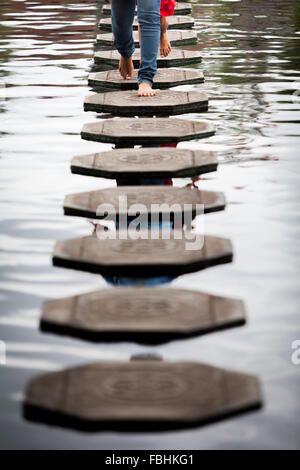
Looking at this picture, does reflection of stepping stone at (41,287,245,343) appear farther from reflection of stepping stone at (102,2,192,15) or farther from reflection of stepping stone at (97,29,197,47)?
reflection of stepping stone at (102,2,192,15)

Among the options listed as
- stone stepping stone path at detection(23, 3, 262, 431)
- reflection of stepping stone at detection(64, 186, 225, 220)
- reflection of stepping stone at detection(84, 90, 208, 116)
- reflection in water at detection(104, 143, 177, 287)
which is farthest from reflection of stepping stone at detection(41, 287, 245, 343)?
reflection of stepping stone at detection(84, 90, 208, 116)

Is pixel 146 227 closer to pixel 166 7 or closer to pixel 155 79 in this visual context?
pixel 155 79

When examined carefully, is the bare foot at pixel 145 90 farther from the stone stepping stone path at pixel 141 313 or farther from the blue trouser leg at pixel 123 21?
the stone stepping stone path at pixel 141 313

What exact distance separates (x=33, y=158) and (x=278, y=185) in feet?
4.51

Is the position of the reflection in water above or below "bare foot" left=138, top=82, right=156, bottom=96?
above

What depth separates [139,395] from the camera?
8.32 ft

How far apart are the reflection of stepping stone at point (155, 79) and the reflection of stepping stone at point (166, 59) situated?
585mm

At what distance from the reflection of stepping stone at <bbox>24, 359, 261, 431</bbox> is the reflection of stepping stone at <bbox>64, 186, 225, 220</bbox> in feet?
4.42

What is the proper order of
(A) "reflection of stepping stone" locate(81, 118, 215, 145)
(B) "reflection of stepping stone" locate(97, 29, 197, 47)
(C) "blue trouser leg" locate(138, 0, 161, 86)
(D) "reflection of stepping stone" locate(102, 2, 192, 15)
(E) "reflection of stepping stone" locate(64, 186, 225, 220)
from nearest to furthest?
(E) "reflection of stepping stone" locate(64, 186, 225, 220) → (A) "reflection of stepping stone" locate(81, 118, 215, 145) → (C) "blue trouser leg" locate(138, 0, 161, 86) → (B) "reflection of stepping stone" locate(97, 29, 197, 47) → (D) "reflection of stepping stone" locate(102, 2, 192, 15)

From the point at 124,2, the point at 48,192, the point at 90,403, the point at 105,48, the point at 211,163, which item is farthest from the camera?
the point at 105,48

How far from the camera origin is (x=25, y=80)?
7.37 m

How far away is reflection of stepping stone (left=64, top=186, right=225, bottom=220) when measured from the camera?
4004 mm

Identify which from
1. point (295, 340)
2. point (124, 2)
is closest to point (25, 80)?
point (124, 2)
